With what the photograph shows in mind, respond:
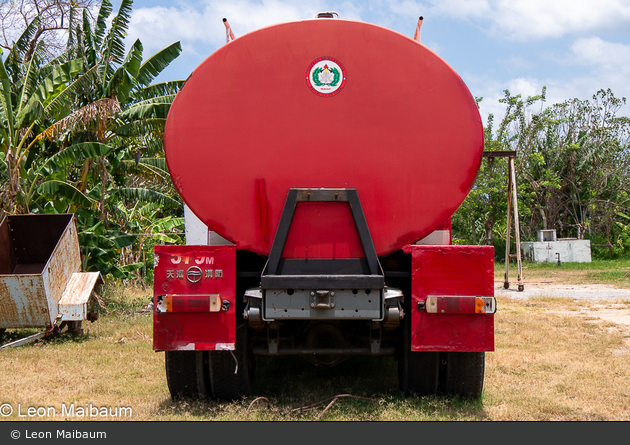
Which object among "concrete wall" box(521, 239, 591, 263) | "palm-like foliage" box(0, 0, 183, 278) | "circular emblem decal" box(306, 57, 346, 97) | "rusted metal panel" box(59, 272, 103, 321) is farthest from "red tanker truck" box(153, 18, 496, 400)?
"concrete wall" box(521, 239, 591, 263)

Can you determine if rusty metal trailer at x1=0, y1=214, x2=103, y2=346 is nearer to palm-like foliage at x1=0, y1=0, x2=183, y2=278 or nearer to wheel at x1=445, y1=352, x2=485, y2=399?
palm-like foliage at x1=0, y1=0, x2=183, y2=278

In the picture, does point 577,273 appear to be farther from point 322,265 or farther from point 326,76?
point 326,76

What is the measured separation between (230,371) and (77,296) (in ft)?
12.2

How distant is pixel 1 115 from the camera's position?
9828 millimetres

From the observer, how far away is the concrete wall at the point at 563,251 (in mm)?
24516

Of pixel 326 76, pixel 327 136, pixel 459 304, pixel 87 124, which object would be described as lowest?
pixel 459 304

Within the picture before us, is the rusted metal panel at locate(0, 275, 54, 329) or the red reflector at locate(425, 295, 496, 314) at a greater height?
the red reflector at locate(425, 295, 496, 314)

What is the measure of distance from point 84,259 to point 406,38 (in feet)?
24.8

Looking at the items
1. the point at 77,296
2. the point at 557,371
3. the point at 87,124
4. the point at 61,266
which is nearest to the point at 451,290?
the point at 557,371

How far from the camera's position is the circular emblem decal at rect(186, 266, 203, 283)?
3.97 metres

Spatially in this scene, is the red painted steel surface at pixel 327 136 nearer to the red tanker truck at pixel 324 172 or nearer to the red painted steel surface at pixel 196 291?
the red tanker truck at pixel 324 172

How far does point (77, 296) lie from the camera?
23.5 ft

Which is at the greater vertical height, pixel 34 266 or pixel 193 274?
pixel 193 274

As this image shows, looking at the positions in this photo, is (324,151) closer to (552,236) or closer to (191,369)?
(191,369)
